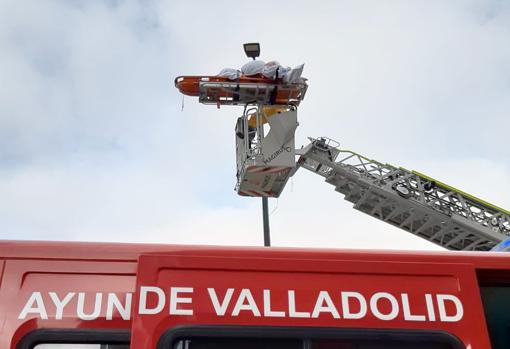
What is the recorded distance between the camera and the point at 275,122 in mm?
6598

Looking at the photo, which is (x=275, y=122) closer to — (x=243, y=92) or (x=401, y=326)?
(x=243, y=92)

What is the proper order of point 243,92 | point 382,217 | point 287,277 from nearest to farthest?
point 287,277 → point 243,92 → point 382,217

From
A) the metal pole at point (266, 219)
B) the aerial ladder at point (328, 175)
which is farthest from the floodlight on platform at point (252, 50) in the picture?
the metal pole at point (266, 219)

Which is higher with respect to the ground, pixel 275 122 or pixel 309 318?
pixel 275 122

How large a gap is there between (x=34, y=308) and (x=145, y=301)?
53cm

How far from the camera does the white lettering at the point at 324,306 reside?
2.18m

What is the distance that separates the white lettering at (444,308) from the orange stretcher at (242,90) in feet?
14.7

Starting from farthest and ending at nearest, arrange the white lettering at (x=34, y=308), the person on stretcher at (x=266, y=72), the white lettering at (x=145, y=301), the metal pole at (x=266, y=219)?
the metal pole at (x=266, y=219) < the person on stretcher at (x=266, y=72) < the white lettering at (x=34, y=308) < the white lettering at (x=145, y=301)

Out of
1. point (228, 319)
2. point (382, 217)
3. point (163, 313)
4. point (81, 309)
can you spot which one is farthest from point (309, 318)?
point (382, 217)

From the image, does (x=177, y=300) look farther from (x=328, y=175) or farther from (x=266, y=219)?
(x=328, y=175)

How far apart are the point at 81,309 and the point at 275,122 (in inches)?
181

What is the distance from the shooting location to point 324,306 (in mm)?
2193

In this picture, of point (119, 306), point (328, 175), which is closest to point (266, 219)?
point (328, 175)

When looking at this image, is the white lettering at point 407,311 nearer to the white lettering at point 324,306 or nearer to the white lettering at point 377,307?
the white lettering at point 377,307
